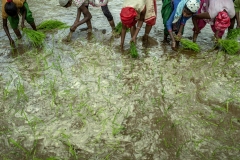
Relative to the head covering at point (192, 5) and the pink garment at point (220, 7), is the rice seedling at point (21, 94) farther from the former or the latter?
the pink garment at point (220, 7)

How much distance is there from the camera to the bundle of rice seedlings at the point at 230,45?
11.9 ft

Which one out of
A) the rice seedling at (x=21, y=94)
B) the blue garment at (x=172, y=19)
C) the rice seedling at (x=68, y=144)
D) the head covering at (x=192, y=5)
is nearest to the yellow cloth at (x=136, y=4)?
the blue garment at (x=172, y=19)

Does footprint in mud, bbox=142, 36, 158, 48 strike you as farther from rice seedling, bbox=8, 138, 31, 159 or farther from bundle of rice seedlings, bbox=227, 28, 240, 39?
rice seedling, bbox=8, 138, 31, 159

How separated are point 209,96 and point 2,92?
2.64 meters

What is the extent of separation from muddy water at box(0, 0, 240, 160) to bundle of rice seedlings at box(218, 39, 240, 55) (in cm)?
14

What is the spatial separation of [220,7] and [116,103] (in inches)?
94.3

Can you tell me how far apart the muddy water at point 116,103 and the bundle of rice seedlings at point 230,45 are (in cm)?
14

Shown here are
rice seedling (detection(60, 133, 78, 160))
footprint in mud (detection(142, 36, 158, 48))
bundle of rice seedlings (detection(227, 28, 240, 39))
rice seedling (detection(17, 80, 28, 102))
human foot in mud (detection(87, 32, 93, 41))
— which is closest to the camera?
rice seedling (detection(60, 133, 78, 160))

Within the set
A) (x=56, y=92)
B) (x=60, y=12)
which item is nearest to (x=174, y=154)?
(x=56, y=92)

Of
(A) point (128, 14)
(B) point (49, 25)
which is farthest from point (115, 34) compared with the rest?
(B) point (49, 25)

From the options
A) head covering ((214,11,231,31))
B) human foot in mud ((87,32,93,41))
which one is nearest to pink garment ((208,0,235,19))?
head covering ((214,11,231,31))

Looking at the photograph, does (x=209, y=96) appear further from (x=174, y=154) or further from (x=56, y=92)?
(x=56, y=92)

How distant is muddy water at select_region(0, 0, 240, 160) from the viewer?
2.13 metres

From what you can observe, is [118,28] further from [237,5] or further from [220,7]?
[237,5]
